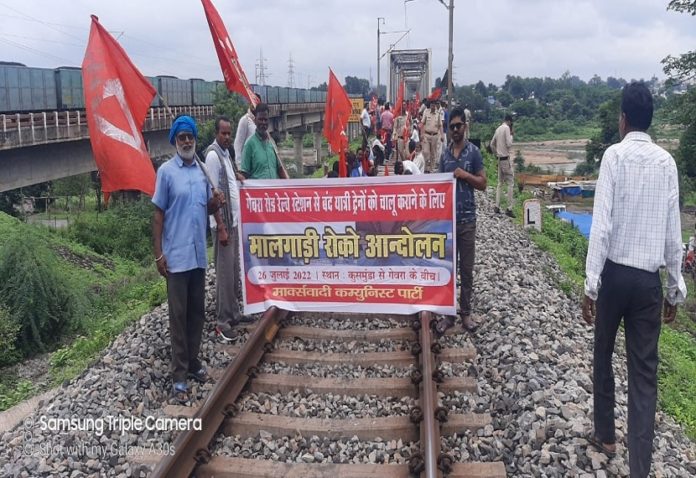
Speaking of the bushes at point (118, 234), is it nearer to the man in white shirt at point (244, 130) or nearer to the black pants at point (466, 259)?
the man in white shirt at point (244, 130)

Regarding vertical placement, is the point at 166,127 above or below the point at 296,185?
above

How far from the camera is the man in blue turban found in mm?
5023

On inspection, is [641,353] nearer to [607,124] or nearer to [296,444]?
[296,444]

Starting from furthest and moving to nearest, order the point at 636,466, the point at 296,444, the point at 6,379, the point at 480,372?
the point at 6,379
the point at 480,372
the point at 296,444
the point at 636,466

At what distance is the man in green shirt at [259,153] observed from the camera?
6598 mm

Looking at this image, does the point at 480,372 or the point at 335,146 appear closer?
the point at 480,372

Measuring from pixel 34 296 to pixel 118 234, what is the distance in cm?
1539

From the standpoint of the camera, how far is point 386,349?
5.54m

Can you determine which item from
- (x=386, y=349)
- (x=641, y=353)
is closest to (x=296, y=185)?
(x=386, y=349)

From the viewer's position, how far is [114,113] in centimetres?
512

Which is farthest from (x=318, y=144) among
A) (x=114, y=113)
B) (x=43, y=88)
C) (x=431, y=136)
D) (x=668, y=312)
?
(x=668, y=312)

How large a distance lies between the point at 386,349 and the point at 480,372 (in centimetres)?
91

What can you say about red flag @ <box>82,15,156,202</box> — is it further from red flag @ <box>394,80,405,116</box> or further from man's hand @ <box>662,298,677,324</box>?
red flag @ <box>394,80,405,116</box>

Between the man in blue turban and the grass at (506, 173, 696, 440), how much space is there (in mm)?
3826
